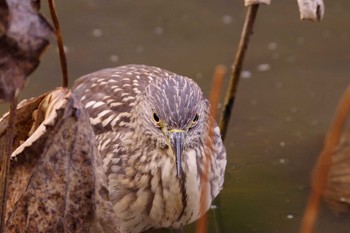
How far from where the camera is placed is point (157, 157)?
12.6ft

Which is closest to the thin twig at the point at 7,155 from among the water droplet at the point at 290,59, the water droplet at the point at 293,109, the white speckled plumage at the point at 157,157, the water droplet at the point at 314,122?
the white speckled plumage at the point at 157,157

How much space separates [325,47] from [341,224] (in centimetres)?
226

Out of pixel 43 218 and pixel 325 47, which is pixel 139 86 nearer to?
pixel 43 218

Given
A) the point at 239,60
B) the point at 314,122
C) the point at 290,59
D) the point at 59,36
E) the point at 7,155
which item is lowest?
the point at 314,122

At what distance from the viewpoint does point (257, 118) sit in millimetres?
5605

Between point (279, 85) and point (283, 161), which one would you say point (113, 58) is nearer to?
point (279, 85)

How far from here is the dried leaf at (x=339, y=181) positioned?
4.66 metres

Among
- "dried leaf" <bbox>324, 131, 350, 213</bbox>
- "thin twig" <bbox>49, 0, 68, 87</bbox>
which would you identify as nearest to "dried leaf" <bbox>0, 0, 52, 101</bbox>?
"thin twig" <bbox>49, 0, 68, 87</bbox>

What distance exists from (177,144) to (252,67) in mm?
2569

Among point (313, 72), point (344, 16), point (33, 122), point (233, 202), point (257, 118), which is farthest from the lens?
point (344, 16)

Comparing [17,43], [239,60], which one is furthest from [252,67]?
[17,43]

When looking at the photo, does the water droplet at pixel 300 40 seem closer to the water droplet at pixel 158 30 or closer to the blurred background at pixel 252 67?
the blurred background at pixel 252 67

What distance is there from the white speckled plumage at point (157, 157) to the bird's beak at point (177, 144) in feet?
0.08

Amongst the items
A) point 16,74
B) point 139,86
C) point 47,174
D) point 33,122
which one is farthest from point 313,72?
point 16,74
